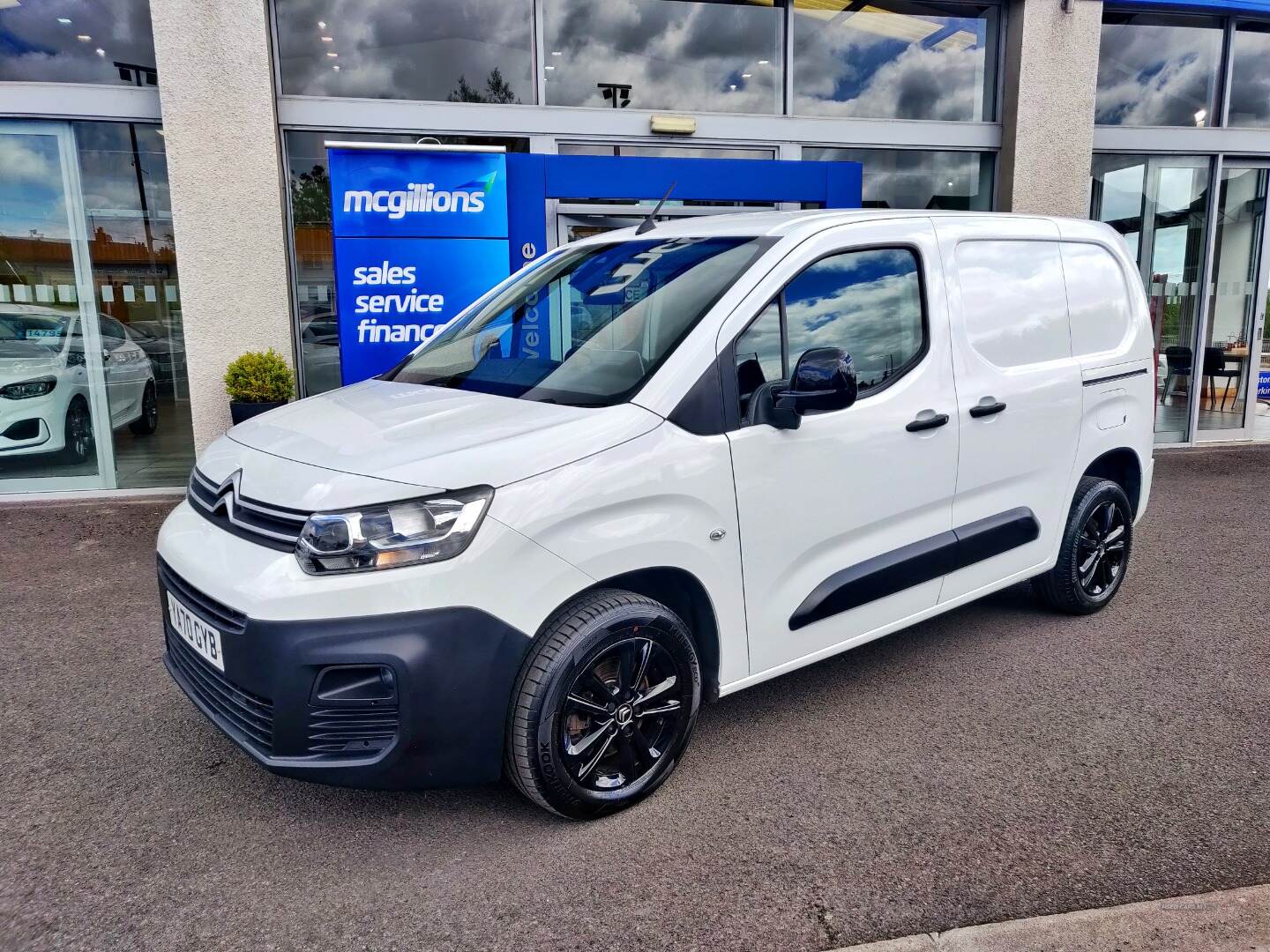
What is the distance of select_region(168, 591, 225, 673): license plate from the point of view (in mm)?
2674

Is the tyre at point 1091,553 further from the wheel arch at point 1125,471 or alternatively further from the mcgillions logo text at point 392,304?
the mcgillions logo text at point 392,304

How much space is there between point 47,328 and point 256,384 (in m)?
1.91

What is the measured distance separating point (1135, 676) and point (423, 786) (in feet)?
9.94

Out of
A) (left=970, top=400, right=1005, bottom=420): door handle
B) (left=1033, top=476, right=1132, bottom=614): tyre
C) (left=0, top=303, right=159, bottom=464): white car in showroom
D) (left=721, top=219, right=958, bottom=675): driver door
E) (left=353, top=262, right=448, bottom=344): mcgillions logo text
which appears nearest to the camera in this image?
(left=721, top=219, right=958, bottom=675): driver door

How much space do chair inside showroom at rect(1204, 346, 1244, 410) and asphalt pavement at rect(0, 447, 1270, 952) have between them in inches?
261

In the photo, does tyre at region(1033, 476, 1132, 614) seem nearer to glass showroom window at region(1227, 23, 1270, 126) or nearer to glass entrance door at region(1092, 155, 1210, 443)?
glass entrance door at region(1092, 155, 1210, 443)

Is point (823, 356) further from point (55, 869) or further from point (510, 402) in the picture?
point (55, 869)

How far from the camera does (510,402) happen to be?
10.0 ft

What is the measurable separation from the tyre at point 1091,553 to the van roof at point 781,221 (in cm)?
140

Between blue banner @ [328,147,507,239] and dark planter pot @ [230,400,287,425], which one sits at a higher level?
blue banner @ [328,147,507,239]

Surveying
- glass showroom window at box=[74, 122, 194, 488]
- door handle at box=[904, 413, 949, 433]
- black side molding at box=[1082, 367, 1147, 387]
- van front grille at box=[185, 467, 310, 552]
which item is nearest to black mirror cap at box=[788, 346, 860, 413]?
door handle at box=[904, 413, 949, 433]

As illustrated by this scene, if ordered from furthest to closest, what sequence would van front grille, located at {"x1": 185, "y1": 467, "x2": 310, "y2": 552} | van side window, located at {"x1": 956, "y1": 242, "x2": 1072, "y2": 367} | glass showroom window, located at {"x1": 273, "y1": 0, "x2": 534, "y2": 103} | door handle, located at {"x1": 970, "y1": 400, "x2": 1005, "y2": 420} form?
glass showroom window, located at {"x1": 273, "y1": 0, "x2": 534, "y2": 103}, van side window, located at {"x1": 956, "y1": 242, "x2": 1072, "y2": 367}, door handle, located at {"x1": 970, "y1": 400, "x2": 1005, "y2": 420}, van front grille, located at {"x1": 185, "y1": 467, "x2": 310, "y2": 552}

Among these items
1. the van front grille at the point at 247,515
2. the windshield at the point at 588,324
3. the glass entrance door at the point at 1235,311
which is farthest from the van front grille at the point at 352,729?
the glass entrance door at the point at 1235,311

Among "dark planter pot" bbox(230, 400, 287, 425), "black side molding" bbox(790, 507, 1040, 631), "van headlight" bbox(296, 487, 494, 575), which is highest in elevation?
"van headlight" bbox(296, 487, 494, 575)
